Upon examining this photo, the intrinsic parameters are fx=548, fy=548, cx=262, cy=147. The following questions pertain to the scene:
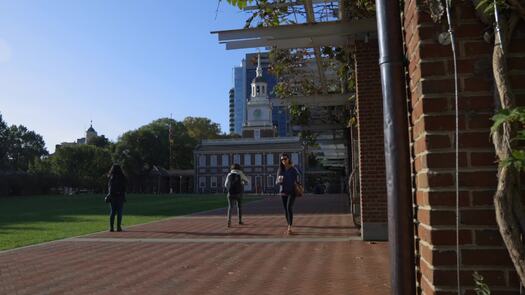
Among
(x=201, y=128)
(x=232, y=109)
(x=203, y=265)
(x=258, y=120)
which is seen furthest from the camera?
(x=232, y=109)

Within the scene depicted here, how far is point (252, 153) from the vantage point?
9731 cm

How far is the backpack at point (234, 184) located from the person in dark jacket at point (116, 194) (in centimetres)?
288

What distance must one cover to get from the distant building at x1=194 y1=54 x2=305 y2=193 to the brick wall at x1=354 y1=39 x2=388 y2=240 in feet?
269

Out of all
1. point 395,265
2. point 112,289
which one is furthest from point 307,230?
point 395,265

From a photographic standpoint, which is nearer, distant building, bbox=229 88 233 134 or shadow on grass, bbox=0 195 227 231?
shadow on grass, bbox=0 195 227 231

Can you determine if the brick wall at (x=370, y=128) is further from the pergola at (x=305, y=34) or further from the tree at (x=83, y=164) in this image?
the tree at (x=83, y=164)

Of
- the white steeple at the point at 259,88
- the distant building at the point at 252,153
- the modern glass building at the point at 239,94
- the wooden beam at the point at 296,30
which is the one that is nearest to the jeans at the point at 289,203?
the wooden beam at the point at 296,30

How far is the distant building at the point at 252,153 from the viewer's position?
9581cm

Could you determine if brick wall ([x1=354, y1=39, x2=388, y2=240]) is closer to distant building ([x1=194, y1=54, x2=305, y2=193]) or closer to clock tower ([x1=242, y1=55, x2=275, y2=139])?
distant building ([x1=194, y1=54, x2=305, y2=193])

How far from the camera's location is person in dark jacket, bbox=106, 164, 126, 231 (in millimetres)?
14234

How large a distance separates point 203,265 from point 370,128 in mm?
4538

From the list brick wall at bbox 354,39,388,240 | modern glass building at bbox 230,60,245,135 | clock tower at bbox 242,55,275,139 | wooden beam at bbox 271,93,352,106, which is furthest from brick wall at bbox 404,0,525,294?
modern glass building at bbox 230,60,245,135

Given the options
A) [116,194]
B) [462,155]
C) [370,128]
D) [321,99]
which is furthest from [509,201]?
[116,194]

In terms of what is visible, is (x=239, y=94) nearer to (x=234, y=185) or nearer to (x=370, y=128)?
(x=234, y=185)
